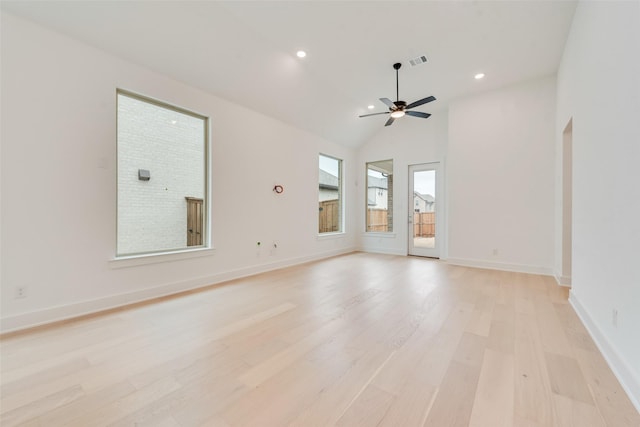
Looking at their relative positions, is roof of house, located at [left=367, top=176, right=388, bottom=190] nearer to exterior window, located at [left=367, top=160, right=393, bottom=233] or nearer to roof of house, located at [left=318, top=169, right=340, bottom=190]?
exterior window, located at [left=367, top=160, right=393, bottom=233]

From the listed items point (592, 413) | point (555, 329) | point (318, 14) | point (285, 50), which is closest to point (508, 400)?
point (592, 413)

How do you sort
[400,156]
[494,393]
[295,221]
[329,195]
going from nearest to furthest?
[494,393] → [295,221] → [400,156] → [329,195]

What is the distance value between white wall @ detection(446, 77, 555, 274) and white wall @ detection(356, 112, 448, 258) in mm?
583

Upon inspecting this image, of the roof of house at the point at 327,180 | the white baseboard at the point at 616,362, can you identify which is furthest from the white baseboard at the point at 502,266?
the roof of house at the point at 327,180

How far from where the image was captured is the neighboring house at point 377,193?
7.07m

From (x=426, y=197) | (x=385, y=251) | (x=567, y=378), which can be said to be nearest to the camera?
(x=567, y=378)

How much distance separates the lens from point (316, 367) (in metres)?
1.84

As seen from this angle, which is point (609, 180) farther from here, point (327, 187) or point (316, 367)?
point (327, 187)

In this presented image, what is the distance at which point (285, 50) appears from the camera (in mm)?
3805

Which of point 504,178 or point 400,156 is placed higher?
point 400,156

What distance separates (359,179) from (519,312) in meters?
5.03

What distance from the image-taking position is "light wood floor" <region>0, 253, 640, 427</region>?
1422 mm

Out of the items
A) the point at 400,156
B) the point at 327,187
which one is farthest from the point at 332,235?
the point at 400,156

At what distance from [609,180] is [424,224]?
439cm
